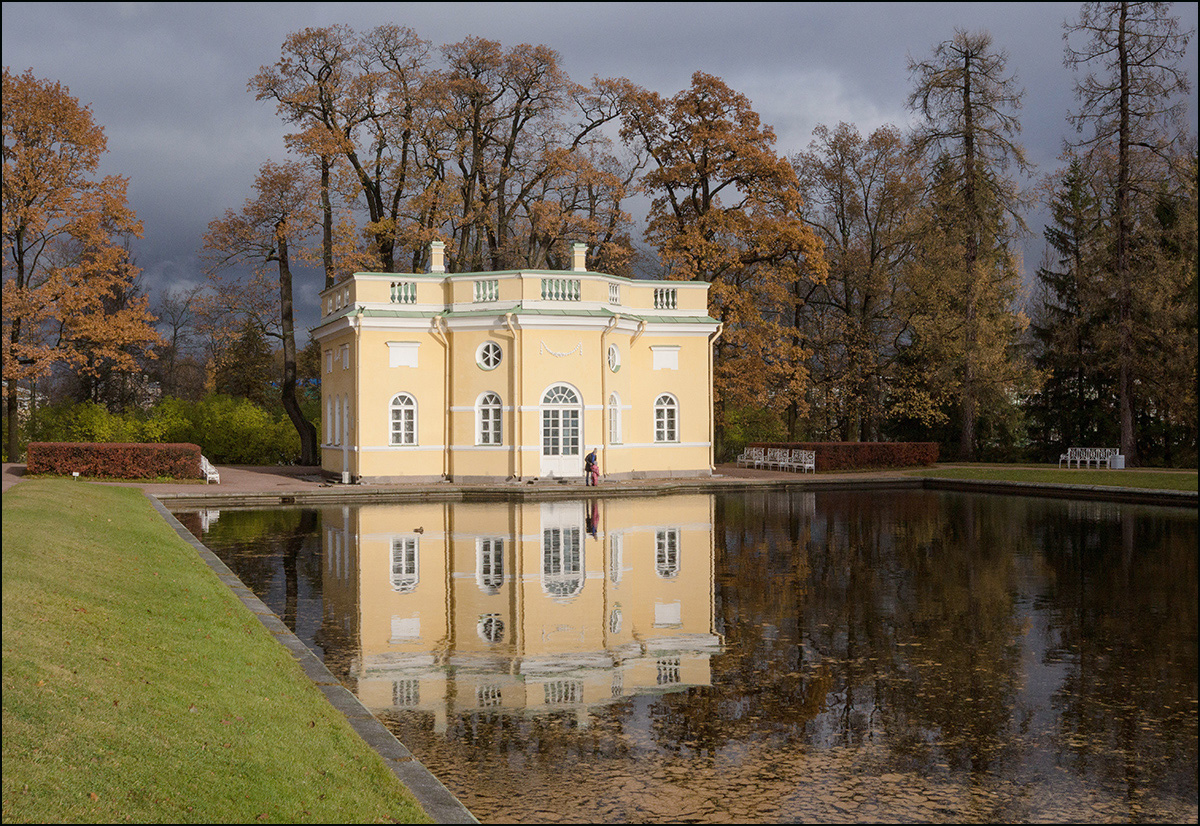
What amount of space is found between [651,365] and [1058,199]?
66.4 feet

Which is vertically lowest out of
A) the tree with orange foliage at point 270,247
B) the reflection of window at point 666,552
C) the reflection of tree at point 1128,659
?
the reflection of tree at point 1128,659

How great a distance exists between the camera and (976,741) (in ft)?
21.6

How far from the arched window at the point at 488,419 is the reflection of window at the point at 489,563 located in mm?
11188

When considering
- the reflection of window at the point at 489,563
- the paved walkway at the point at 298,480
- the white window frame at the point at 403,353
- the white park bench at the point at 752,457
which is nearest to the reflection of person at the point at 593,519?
the reflection of window at the point at 489,563

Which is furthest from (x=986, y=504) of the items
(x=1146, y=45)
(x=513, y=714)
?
(x=513, y=714)

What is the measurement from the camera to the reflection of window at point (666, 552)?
1392 centimetres

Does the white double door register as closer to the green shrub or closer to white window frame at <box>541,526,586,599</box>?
white window frame at <box>541,526,586,599</box>

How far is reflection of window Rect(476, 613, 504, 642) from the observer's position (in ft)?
31.9

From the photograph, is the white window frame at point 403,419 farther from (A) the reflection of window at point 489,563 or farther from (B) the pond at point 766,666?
(A) the reflection of window at point 489,563

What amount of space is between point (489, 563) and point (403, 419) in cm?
1493

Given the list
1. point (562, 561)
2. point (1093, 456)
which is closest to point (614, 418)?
point (562, 561)

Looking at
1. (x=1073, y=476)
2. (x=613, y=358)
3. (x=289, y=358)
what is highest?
(x=289, y=358)

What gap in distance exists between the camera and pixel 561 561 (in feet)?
48.3

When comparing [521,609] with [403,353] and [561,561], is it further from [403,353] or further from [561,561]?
[403,353]
